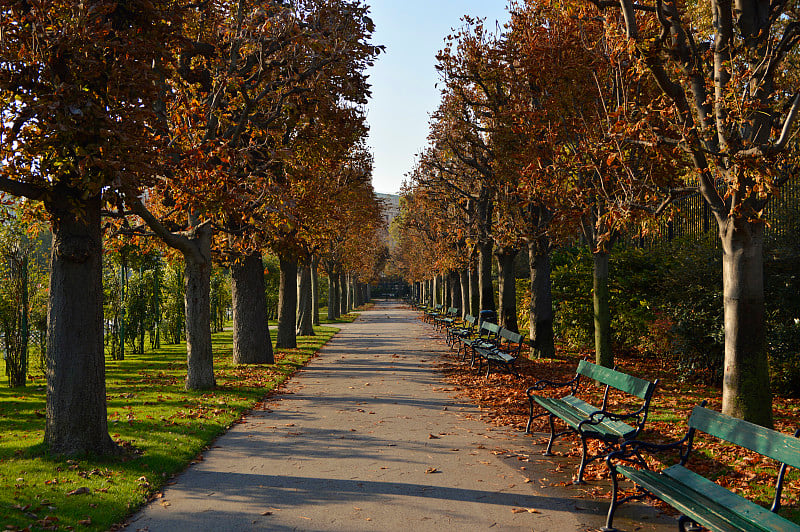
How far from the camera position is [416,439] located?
25.6 feet

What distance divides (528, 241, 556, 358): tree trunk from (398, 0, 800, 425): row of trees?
1.2 inches

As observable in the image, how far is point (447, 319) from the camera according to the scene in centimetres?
2522

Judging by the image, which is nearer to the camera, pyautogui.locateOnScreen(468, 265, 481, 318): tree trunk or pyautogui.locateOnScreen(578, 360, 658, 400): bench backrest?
pyautogui.locateOnScreen(578, 360, 658, 400): bench backrest

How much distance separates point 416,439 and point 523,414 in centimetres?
236

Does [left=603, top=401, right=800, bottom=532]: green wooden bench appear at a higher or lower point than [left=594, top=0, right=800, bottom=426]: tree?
lower

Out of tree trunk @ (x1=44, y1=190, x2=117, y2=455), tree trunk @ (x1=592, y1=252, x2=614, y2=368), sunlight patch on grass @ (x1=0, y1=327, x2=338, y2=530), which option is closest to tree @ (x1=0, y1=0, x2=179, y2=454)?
tree trunk @ (x1=44, y1=190, x2=117, y2=455)

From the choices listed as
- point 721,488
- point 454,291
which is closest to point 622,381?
point 721,488

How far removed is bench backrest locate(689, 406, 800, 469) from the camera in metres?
3.89

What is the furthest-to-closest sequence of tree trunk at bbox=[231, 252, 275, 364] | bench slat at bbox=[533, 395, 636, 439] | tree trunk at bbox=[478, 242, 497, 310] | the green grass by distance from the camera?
tree trunk at bbox=[478, 242, 497, 310] → tree trunk at bbox=[231, 252, 275, 364] → bench slat at bbox=[533, 395, 636, 439] → the green grass

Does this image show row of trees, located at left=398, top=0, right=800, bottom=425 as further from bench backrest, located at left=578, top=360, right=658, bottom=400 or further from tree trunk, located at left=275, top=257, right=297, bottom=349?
tree trunk, located at left=275, top=257, right=297, bottom=349

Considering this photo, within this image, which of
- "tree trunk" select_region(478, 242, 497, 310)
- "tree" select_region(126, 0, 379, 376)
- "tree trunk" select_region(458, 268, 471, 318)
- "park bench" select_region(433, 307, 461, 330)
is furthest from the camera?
"tree trunk" select_region(458, 268, 471, 318)

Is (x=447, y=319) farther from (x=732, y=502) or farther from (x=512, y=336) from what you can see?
(x=732, y=502)

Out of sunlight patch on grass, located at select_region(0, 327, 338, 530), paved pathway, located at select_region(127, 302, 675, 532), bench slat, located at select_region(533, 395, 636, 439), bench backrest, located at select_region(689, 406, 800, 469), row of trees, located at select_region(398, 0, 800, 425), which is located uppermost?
row of trees, located at select_region(398, 0, 800, 425)

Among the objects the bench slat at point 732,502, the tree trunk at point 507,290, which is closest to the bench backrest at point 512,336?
the tree trunk at point 507,290
